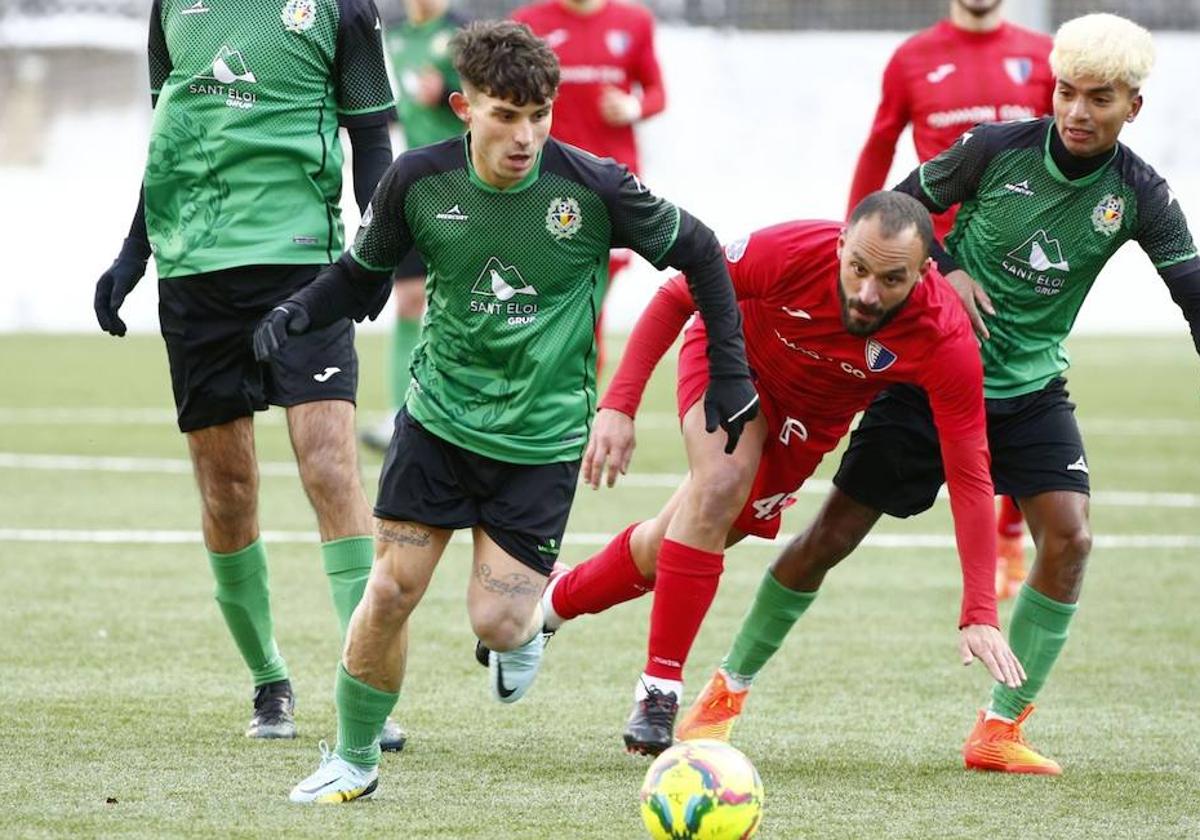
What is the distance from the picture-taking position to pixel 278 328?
473 centimetres

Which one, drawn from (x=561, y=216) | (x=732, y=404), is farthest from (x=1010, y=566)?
(x=561, y=216)

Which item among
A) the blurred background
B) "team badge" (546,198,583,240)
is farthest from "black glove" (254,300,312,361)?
the blurred background

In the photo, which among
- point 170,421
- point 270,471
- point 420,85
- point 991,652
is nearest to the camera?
point 991,652

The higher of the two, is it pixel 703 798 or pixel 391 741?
pixel 703 798

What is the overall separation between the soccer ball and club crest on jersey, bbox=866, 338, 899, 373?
1257 mm

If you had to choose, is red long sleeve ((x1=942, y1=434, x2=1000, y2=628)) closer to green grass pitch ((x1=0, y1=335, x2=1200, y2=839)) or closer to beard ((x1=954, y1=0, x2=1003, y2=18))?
green grass pitch ((x1=0, y1=335, x2=1200, y2=839))

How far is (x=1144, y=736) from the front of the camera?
5789 mm

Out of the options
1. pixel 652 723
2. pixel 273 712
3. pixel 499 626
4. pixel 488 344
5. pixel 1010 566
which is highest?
pixel 488 344

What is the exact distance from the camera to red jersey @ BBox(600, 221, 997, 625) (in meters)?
4.98

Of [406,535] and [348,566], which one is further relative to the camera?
[348,566]

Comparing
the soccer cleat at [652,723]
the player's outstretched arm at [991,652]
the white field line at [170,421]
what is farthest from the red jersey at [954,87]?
the white field line at [170,421]

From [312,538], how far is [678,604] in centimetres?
421

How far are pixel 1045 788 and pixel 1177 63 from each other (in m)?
17.2

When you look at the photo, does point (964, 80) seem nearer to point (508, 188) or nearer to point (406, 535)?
point (508, 188)
